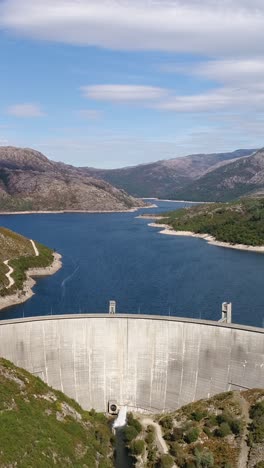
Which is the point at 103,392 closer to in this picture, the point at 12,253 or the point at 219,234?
the point at 12,253

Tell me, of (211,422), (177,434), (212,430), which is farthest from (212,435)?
(177,434)

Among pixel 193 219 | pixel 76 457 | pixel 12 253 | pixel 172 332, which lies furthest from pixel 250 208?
pixel 76 457

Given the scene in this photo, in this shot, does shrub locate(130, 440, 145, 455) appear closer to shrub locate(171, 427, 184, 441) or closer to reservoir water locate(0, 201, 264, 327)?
shrub locate(171, 427, 184, 441)

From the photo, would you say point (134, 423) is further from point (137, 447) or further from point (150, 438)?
point (137, 447)

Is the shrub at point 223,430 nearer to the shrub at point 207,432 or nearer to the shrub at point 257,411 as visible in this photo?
the shrub at point 207,432

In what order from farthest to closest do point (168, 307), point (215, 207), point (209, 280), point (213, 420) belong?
point (215, 207) < point (209, 280) < point (168, 307) < point (213, 420)

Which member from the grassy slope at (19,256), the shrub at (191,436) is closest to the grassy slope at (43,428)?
the shrub at (191,436)
